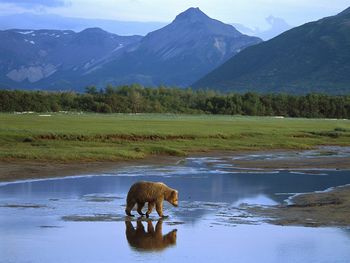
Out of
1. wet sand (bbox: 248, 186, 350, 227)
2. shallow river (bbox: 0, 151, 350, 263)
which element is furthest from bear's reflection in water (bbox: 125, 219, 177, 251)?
wet sand (bbox: 248, 186, 350, 227)

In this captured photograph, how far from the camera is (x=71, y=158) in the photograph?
130ft

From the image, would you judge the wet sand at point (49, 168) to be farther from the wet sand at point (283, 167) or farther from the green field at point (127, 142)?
the green field at point (127, 142)

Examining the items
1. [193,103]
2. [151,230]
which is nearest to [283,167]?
[151,230]

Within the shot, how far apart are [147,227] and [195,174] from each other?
606 inches

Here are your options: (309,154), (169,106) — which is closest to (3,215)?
(309,154)

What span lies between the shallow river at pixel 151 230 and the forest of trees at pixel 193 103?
79.9 metres

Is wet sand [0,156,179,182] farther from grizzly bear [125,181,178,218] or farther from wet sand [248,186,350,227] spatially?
wet sand [248,186,350,227]

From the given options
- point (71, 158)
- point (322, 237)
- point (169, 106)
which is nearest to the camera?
point (322, 237)

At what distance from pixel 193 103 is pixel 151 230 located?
355ft

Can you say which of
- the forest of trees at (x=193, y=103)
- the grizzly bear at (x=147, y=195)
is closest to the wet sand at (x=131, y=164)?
the grizzly bear at (x=147, y=195)

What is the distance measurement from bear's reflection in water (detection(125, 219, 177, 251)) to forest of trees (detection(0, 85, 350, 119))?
87341 mm

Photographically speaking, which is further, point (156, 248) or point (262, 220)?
point (262, 220)

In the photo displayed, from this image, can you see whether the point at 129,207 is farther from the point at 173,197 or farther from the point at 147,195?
the point at 173,197

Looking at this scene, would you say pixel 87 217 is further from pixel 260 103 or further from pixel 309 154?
pixel 260 103
